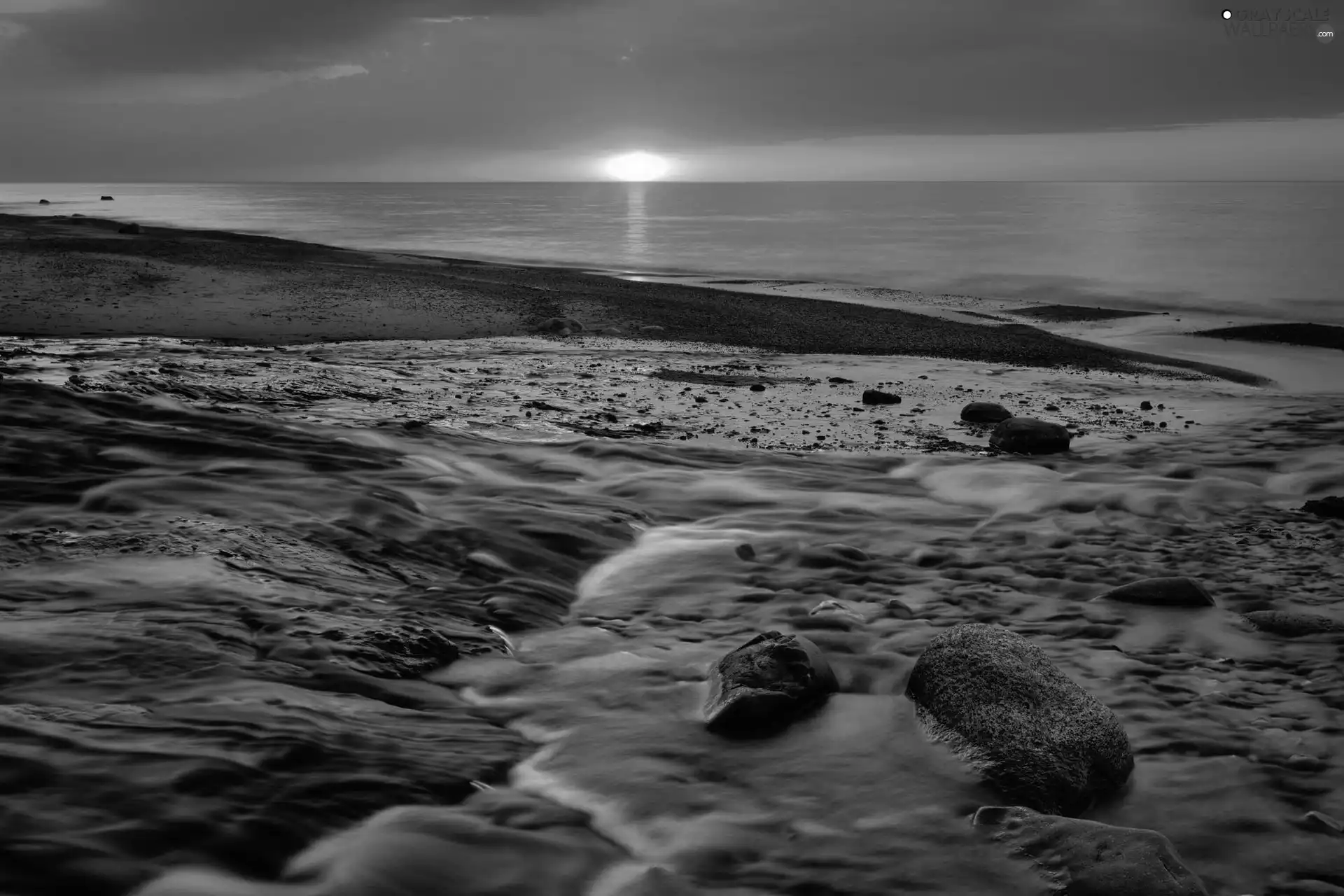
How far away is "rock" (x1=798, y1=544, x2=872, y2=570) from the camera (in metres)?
7.36

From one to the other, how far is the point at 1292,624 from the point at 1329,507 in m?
3.22

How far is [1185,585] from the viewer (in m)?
6.62

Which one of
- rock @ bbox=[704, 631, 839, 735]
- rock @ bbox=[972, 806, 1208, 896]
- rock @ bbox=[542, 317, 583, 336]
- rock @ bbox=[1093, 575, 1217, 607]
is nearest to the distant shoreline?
rock @ bbox=[542, 317, 583, 336]

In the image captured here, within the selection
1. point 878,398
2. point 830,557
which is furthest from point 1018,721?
point 878,398

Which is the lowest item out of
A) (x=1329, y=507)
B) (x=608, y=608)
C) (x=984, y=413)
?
(x=608, y=608)

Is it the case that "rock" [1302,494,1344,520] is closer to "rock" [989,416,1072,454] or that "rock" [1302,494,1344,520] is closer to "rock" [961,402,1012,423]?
"rock" [989,416,1072,454]

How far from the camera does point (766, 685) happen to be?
A: 16.9ft

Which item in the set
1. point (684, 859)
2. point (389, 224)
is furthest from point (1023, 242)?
point (684, 859)

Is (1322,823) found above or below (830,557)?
below

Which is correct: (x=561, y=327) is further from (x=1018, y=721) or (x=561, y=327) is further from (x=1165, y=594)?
(x=1018, y=721)

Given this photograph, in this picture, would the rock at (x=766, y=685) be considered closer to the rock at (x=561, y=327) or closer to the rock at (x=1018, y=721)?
the rock at (x=1018, y=721)

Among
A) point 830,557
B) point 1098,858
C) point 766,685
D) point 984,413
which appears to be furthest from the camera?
point 984,413

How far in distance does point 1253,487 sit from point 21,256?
27.6 m

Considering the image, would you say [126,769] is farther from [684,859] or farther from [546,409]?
[546,409]
